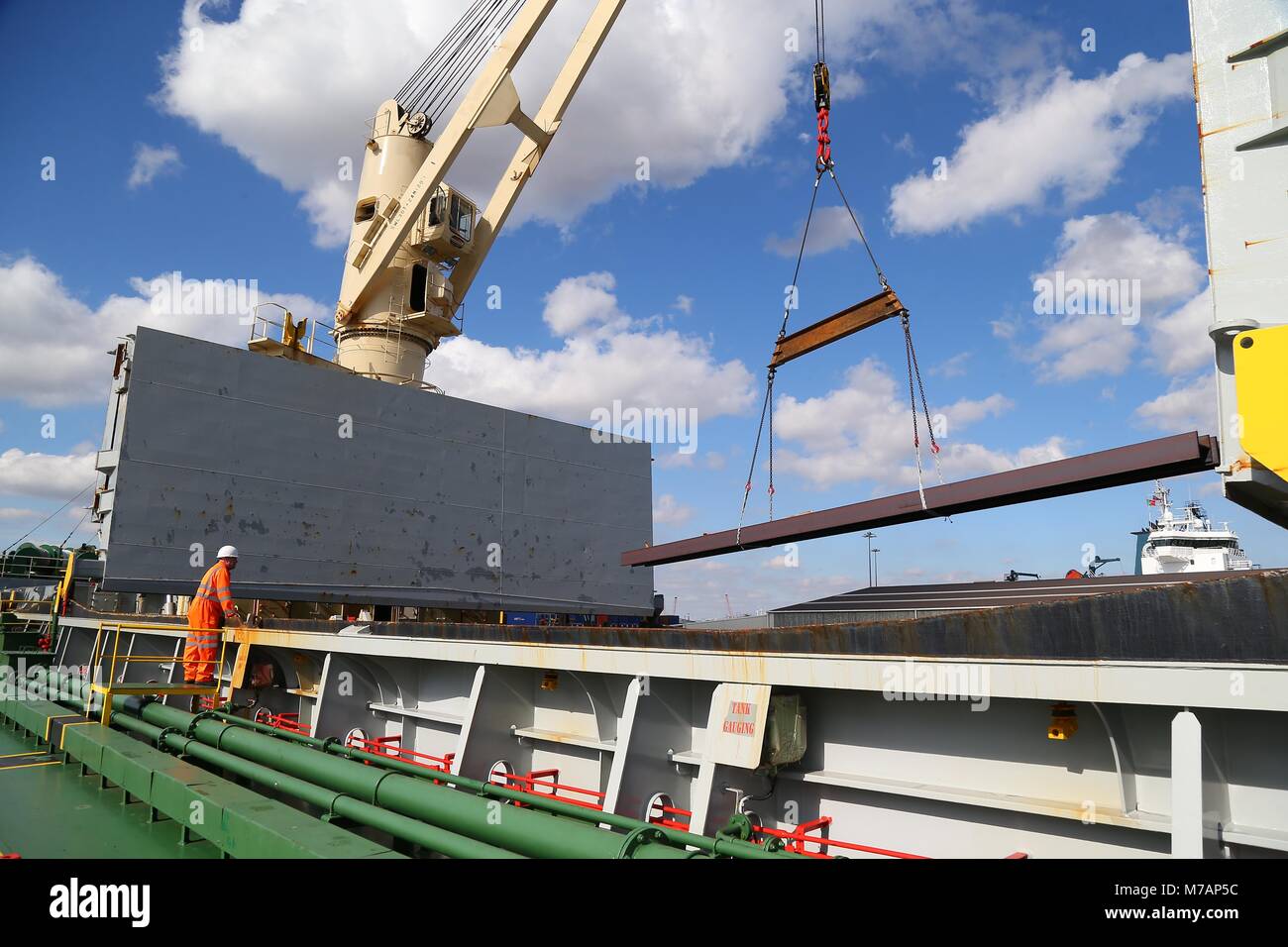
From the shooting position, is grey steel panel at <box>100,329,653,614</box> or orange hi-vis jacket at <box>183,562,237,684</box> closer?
orange hi-vis jacket at <box>183,562,237,684</box>

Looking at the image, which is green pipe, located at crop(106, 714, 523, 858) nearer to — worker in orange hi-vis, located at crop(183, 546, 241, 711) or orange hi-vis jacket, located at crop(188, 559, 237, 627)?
worker in orange hi-vis, located at crop(183, 546, 241, 711)

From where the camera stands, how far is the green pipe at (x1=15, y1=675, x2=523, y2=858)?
377 centimetres

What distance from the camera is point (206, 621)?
854 centimetres

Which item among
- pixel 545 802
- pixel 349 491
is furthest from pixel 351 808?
pixel 349 491

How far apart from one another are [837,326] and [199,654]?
839 centimetres

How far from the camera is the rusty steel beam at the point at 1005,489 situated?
16.1ft

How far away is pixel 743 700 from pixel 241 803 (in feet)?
10.6

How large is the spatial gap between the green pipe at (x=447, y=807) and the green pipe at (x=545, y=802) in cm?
8

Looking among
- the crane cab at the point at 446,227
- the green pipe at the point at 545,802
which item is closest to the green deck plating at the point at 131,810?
the green pipe at the point at 545,802

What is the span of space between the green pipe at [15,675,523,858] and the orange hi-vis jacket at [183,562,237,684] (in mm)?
1459

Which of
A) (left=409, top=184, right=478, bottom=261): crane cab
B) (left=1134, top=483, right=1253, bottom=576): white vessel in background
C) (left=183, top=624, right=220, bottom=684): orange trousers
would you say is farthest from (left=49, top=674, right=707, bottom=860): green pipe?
(left=1134, top=483, right=1253, bottom=576): white vessel in background

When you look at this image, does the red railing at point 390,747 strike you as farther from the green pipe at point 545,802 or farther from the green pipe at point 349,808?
the green pipe at point 349,808

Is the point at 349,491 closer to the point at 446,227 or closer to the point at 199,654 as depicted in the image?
the point at 446,227
